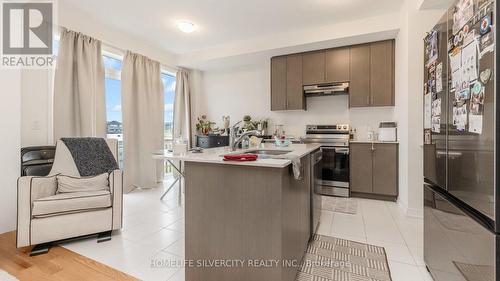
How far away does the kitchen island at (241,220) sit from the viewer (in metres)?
1.27

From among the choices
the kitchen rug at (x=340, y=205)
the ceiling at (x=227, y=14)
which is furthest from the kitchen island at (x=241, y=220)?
the ceiling at (x=227, y=14)

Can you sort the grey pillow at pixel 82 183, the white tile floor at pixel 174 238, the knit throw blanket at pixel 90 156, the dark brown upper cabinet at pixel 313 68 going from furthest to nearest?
the dark brown upper cabinet at pixel 313 68
the knit throw blanket at pixel 90 156
the grey pillow at pixel 82 183
the white tile floor at pixel 174 238

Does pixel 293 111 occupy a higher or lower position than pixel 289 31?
lower

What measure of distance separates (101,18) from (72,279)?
11.1ft

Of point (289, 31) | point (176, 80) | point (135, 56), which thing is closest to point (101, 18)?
point (135, 56)

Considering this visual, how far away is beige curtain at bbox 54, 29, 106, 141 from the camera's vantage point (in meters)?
2.97

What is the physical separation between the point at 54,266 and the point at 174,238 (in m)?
0.90

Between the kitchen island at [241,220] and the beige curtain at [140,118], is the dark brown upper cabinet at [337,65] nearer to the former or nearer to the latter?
the kitchen island at [241,220]

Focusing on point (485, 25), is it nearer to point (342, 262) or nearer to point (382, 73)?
point (342, 262)

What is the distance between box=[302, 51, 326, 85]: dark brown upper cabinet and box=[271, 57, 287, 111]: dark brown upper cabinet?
1.21 ft

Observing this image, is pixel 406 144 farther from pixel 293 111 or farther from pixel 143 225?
pixel 143 225

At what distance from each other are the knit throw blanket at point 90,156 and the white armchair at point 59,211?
0.15 m

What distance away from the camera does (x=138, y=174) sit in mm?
4023

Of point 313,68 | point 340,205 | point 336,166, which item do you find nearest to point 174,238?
point 340,205
